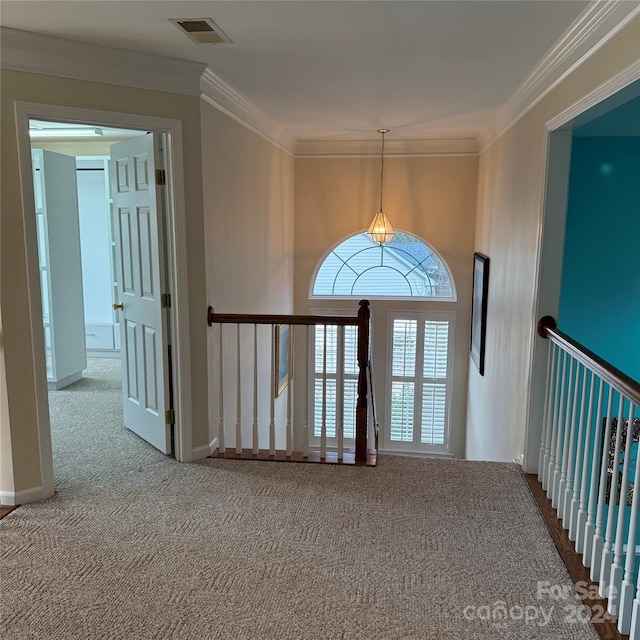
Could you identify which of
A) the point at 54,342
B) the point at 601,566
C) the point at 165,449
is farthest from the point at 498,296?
the point at 54,342

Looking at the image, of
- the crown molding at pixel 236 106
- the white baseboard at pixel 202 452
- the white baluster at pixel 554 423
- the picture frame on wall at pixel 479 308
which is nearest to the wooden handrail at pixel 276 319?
the white baseboard at pixel 202 452

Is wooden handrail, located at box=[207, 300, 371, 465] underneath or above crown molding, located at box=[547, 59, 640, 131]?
underneath

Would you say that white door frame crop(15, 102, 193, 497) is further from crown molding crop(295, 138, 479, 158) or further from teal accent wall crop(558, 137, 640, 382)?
crown molding crop(295, 138, 479, 158)

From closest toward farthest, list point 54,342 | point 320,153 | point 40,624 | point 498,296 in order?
point 40,624 < point 498,296 < point 54,342 < point 320,153

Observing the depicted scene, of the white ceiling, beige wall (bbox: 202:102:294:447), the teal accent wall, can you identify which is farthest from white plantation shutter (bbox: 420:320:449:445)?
the white ceiling

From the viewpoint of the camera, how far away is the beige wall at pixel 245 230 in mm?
3516

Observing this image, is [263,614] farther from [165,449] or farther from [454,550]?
[165,449]

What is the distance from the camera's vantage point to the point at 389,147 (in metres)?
5.96

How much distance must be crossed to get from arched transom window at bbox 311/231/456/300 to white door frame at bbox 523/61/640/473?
317 cm

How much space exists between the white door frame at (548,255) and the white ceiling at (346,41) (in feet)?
1.54

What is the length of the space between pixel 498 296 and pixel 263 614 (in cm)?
313

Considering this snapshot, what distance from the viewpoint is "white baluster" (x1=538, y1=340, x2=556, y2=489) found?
3.02 meters

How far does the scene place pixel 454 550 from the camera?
249 cm

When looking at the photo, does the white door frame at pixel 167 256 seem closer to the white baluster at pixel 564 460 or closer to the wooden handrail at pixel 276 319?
the wooden handrail at pixel 276 319
